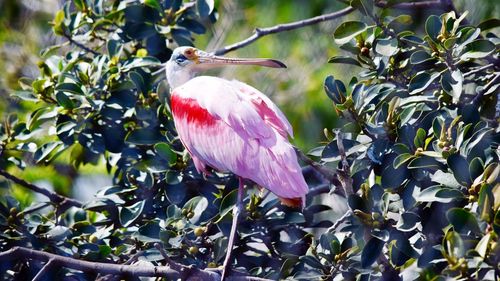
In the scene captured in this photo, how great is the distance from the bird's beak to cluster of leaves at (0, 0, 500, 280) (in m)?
0.09

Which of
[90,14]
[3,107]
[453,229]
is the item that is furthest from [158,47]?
[3,107]

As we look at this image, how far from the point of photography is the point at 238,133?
3145 millimetres

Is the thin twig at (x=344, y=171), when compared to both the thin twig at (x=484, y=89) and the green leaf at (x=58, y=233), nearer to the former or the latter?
the thin twig at (x=484, y=89)

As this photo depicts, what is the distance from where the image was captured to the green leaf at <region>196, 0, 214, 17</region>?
3.49 meters

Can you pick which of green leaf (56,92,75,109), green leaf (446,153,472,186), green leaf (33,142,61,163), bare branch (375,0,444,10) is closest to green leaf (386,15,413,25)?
bare branch (375,0,444,10)

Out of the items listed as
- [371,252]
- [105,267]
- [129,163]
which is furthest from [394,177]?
[129,163]

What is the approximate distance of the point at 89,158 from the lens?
11.9 ft

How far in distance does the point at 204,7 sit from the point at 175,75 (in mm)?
256

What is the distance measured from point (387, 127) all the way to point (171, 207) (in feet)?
2.11

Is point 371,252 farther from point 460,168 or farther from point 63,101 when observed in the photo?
point 63,101

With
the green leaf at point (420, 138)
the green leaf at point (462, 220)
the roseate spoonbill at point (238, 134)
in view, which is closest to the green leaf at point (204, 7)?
the roseate spoonbill at point (238, 134)

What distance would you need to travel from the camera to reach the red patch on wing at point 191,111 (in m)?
3.22

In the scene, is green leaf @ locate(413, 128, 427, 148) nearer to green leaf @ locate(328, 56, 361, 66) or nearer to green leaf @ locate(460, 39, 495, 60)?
green leaf @ locate(460, 39, 495, 60)

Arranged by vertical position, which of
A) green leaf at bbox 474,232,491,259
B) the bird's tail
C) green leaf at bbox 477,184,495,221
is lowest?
the bird's tail
